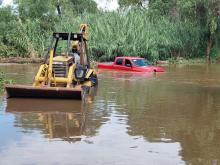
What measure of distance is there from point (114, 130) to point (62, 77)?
231 inches

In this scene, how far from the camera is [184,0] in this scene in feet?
152

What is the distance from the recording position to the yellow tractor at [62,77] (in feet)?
50.8

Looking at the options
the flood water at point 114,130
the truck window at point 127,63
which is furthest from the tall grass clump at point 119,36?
the flood water at point 114,130

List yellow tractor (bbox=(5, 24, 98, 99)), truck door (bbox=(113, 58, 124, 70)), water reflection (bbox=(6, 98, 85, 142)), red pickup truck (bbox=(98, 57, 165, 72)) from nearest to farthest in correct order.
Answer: water reflection (bbox=(6, 98, 85, 142)) → yellow tractor (bbox=(5, 24, 98, 99)) → red pickup truck (bbox=(98, 57, 165, 72)) → truck door (bbox=(113, 58, 124, 70))

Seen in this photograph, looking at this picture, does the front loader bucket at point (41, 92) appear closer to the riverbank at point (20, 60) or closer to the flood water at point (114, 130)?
the flood water at point (114, 130)

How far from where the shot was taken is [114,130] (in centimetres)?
1110

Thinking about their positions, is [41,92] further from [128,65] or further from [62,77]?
[128,65]

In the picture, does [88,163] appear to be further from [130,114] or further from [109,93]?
[109,93]

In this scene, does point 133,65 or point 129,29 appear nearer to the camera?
point 133,65

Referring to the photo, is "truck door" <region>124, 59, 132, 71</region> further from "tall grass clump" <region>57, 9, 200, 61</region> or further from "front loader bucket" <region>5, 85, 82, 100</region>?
"front loader bucket" <region>5, 85, 82, 100</region>

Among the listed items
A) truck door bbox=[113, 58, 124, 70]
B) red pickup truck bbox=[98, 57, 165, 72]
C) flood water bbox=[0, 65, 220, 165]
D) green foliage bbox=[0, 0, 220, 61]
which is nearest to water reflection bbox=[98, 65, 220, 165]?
flood water bbox=[0, 65, 220, 165]

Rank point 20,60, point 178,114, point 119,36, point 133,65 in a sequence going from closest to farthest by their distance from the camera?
point 178,114 < point 133,65 < point 20,60 < point 119,36

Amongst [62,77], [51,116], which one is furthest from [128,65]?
[51,116]

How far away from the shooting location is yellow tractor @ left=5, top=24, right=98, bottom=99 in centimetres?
1548
